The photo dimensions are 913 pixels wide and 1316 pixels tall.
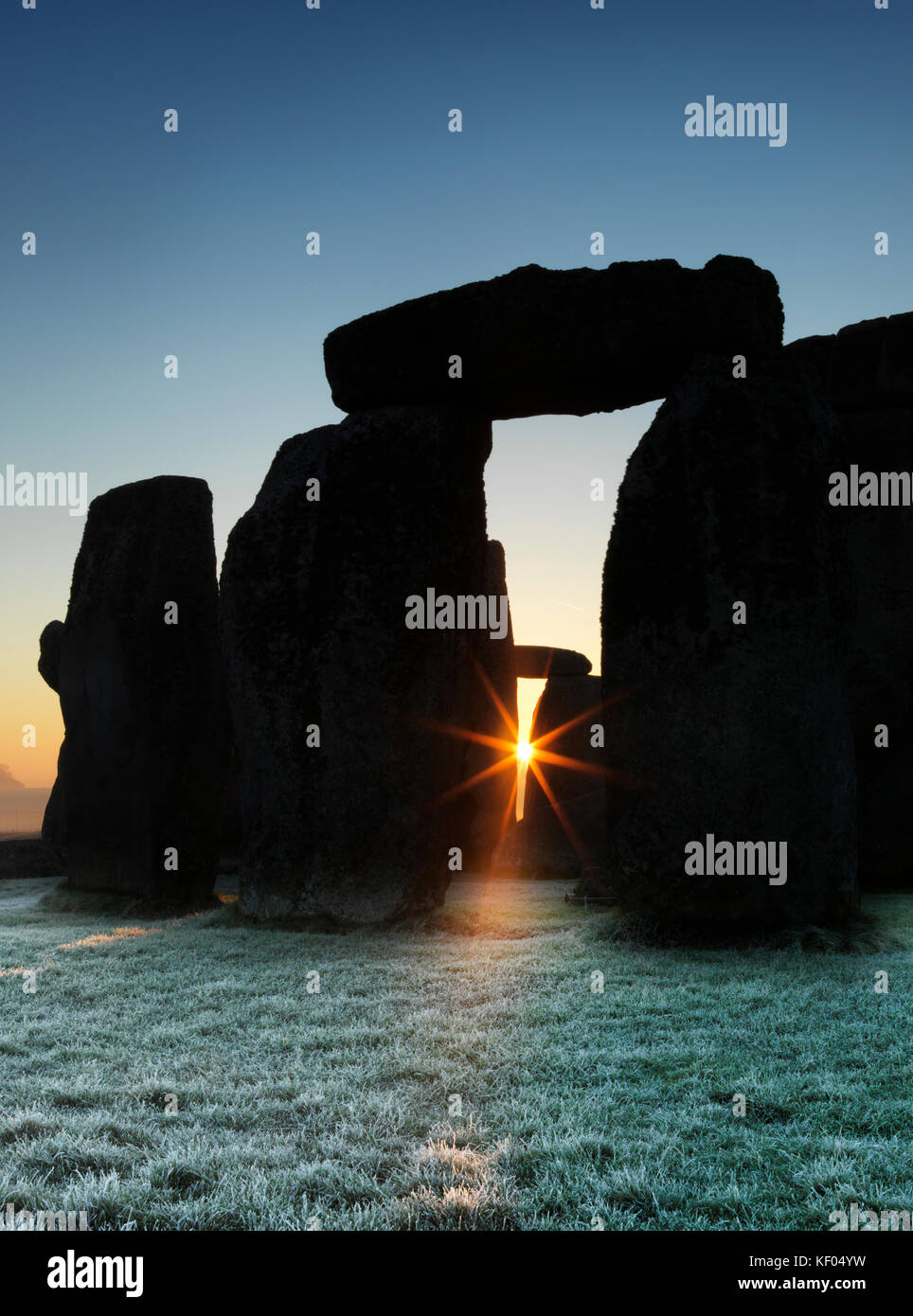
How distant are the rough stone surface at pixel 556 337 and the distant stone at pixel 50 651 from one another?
8761mm

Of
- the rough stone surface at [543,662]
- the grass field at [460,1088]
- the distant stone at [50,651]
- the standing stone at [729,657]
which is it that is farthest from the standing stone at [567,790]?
the distant stone at [50,651]

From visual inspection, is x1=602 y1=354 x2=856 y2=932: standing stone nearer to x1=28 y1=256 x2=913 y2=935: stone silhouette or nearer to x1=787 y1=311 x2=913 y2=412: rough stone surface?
x1=28 y1=256 x2=913 y2=935: stone silhouette

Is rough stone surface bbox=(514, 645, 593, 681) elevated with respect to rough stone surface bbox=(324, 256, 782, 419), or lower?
lower

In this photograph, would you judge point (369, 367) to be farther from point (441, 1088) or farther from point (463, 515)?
point (441, 1088)

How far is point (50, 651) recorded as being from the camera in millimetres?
15633

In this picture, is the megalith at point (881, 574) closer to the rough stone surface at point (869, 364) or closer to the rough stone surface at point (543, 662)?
the rough stone surface at point (869, 364)

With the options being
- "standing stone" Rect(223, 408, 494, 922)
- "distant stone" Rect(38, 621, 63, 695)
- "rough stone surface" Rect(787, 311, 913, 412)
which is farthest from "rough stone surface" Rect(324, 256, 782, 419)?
"distant stone" Rect(38, 621, 63, 695)

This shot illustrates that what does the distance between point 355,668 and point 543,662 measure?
10280 millimetres

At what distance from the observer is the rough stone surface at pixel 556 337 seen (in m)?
7.23

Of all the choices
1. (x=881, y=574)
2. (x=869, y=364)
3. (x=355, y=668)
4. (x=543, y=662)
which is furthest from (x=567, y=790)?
(x=355, y=668)

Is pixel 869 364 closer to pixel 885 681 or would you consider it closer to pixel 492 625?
pixel 885 681

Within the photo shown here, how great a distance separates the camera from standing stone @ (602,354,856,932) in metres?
6.55

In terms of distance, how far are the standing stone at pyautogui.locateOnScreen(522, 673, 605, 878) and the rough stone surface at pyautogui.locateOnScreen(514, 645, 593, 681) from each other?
0.82 meters
